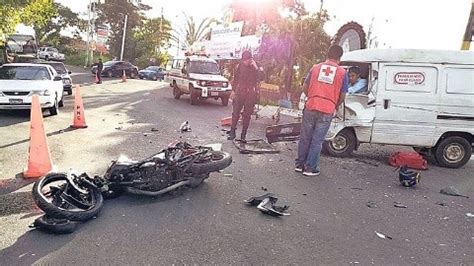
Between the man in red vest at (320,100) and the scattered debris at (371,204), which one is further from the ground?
the man in red vest at (320,100)

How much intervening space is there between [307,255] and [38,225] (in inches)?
→ 101

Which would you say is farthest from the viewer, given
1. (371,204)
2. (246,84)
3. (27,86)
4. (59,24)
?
(59,24)

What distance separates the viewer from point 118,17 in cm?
5553

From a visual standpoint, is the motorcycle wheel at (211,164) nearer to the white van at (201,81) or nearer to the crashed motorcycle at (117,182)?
the crashed motorcycle at (117,182)

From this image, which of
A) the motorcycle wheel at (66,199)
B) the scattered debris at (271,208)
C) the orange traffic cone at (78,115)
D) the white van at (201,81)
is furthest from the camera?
the white van at (201,81)

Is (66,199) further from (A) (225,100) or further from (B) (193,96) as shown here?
(A) (225,100)

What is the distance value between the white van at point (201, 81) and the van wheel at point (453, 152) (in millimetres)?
9803

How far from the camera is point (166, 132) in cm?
989

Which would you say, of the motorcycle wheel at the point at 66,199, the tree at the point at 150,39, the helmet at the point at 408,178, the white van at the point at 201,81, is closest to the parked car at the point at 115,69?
the tree at the point at 150,39

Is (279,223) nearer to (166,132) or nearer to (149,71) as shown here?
(166,132)

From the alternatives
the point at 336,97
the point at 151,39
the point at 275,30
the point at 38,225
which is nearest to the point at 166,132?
the point at 336,97

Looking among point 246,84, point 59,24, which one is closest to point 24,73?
point 246,84

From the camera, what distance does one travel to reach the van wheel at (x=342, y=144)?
8.18 metres

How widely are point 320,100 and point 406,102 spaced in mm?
2296
